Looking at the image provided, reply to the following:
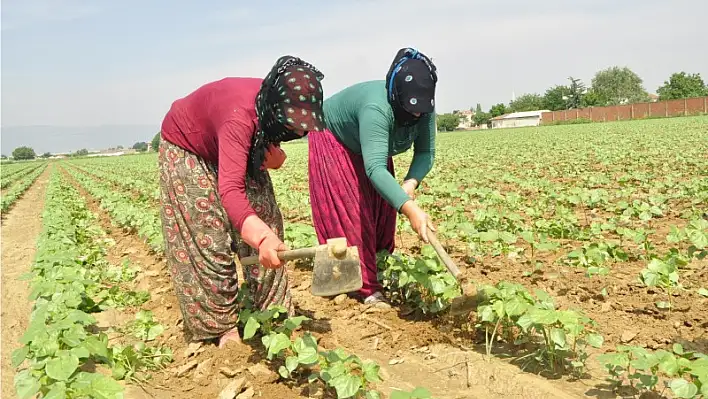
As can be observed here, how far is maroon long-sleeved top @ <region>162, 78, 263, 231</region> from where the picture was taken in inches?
94.3

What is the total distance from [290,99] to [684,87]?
254 feet

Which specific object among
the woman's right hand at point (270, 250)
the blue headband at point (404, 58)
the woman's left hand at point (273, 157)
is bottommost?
the woman's right hand at point (270, 250)

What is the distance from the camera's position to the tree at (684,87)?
6756 centimetres

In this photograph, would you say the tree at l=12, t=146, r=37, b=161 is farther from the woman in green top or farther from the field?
the woman in green top

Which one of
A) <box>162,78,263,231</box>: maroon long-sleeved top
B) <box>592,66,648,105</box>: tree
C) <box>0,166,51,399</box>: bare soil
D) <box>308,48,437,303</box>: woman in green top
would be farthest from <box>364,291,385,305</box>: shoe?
<box>592,66,648,105</box>: tree

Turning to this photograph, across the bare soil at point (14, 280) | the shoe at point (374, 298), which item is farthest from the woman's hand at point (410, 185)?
the bare soil at point (14, 280)

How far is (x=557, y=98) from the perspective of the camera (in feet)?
267

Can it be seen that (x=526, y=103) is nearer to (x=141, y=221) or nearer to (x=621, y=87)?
(x=621, y=87)

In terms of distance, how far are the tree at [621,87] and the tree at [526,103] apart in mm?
11101

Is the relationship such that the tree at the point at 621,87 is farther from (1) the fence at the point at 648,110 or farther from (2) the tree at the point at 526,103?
(1) the fence at the point at 648,110

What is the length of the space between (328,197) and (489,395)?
5.35ft

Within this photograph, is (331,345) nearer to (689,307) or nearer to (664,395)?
(664,395)

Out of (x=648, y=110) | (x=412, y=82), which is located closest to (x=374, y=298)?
(x=412, y=82)

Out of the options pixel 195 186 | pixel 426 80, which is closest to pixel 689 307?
pixel 426 80
